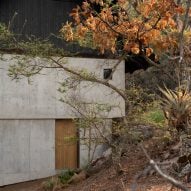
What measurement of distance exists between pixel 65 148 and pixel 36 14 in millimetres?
4663

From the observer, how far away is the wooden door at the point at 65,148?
17719 mm

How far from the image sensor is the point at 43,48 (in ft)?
38.2

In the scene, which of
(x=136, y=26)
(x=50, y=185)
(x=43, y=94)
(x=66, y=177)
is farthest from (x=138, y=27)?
(x=43, y=94)

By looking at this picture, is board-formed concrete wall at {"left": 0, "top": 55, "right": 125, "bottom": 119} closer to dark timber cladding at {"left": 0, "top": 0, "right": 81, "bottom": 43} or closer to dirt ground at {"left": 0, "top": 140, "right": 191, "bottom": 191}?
dark timber cladding at {"left": 0, "top": 0, "right": 81, "bottom": 43}

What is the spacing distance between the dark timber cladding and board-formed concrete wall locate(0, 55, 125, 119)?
4.09 feet

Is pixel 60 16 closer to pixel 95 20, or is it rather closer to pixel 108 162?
pixel 108 162

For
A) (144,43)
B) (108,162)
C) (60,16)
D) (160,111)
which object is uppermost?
(60,16)

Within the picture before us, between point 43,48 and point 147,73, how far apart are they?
14.6 metres

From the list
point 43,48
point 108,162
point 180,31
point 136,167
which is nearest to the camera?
point 180,31

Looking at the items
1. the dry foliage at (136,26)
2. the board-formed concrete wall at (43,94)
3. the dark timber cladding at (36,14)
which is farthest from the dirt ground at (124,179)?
the dark timber cladding at (36,14)

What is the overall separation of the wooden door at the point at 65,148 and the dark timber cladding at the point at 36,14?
3113 millimetres

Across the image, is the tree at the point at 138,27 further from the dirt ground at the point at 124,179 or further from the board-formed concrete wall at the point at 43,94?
the board-formed concrete wall at the point at 43,94

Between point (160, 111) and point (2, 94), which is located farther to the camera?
point (2, 94)

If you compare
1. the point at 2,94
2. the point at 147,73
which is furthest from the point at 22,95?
the point at 147,73
